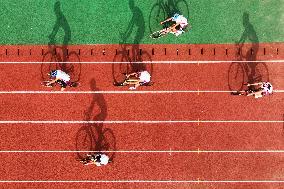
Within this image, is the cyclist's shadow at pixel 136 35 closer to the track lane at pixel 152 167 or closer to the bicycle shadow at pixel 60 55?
the bicycle shadow at pixel 60 55

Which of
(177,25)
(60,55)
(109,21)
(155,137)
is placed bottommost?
(155,137)

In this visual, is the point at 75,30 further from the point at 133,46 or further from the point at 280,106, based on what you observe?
the point at 280,106

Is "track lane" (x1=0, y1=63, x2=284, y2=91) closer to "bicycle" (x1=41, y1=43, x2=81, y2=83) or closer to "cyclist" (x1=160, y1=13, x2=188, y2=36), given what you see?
"bicycle" (x1=41, y1=43, x2=81, y2=83)

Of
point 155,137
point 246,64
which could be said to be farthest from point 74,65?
point 246,64

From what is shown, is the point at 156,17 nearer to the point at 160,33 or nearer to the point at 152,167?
the point at 160,33

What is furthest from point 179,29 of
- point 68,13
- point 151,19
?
point 68,13

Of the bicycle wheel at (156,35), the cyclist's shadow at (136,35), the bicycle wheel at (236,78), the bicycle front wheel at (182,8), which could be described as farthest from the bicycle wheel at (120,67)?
the bicycle wheel at (236,78)
